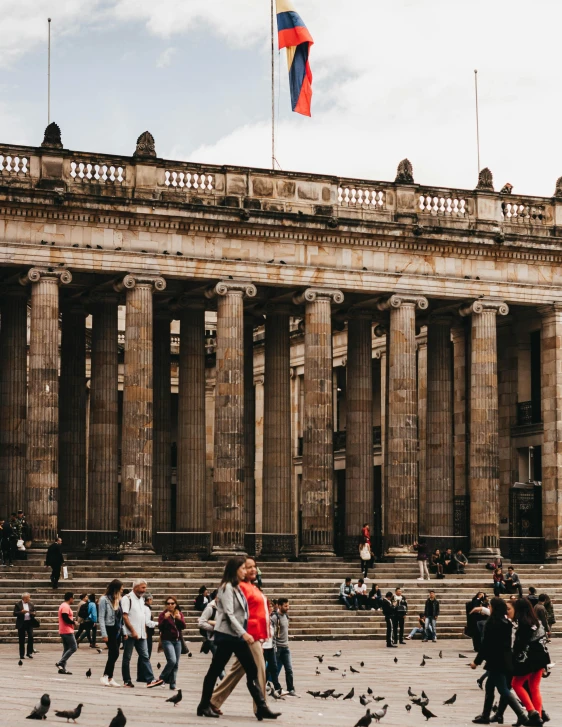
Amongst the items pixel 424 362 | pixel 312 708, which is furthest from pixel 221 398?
pixel 312 708

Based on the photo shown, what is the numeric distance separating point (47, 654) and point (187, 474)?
17137 mm

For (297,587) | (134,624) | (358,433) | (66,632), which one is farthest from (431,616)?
(134,624)

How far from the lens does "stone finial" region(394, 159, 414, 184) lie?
1929 inches

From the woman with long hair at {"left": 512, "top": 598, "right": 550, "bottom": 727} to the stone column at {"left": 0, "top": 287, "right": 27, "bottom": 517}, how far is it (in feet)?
94.5

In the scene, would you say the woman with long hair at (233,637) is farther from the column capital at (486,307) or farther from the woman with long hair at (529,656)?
the column capital at (486,307)

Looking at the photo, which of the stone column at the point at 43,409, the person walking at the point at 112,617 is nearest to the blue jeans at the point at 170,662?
the person walking at the point at 112,617

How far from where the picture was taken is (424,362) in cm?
5856

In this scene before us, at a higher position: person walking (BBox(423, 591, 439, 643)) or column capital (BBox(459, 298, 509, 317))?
column capital (BBox(459, 298, 509, 317))

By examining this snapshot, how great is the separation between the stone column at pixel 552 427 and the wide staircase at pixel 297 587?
2704 millimetres

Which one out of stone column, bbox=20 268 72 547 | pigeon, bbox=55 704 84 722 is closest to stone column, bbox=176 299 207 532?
stone column, bbox=20 268 72 547

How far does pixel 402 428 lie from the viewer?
47812mm

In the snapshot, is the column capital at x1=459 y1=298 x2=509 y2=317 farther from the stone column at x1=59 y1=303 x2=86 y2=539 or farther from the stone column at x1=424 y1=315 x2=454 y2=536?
the stone column at x1=59 y1=303 x2=86 y2=539

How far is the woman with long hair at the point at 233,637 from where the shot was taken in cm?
1831

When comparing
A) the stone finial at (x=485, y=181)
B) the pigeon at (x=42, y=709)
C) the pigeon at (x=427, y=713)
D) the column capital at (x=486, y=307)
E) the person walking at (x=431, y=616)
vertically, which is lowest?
the person walking at (x=431, y=616)
